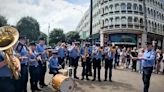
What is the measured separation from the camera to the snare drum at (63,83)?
10.2 metres

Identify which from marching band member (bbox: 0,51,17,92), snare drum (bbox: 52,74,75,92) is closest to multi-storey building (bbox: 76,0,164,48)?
snare drum (bbox: 52,74,75,92)

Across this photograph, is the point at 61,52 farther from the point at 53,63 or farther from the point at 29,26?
the point at 29,26

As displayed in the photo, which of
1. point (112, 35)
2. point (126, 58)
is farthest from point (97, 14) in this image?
point (126, 58)

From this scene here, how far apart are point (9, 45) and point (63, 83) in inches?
181

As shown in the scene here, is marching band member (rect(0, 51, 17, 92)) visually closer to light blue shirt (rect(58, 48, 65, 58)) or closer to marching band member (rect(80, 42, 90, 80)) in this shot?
light blue shirt (rect(58, 48, 65, 58))

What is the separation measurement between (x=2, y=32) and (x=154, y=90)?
836cm

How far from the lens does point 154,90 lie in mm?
12922

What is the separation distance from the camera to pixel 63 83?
404 inches

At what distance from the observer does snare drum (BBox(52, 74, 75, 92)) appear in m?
10.2

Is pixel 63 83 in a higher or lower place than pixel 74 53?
lower

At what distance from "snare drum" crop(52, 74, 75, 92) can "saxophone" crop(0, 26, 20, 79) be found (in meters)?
4.07

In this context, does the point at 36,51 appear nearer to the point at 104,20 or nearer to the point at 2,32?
the point at 2,32

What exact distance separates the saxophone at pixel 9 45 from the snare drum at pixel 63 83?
4.07 meters

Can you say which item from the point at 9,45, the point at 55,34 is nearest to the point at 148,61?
the point at 9,45
